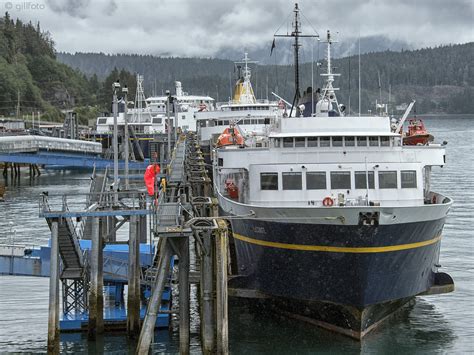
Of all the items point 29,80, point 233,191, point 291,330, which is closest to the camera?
point 291,330

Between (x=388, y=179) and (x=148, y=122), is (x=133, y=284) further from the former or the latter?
(x=148, y=122)

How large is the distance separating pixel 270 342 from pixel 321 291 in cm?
275

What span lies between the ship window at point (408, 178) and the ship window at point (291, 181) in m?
3.90

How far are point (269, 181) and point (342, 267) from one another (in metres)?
5.10

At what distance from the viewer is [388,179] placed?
1312 inches

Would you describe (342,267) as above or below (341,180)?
below

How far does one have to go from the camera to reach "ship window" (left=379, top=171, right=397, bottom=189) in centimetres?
3325

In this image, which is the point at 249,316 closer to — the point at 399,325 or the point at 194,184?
the point at 399,325

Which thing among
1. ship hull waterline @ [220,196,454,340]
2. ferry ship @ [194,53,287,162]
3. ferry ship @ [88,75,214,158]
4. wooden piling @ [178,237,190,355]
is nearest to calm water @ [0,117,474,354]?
ship hull waterline @ [220,196,454,340]

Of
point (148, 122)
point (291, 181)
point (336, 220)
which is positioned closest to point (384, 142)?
point (291, 181)

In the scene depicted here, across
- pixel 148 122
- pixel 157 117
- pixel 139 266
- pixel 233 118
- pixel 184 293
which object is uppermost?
pixel 157 117

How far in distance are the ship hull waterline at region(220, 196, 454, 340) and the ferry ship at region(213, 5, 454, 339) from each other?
0.04 m

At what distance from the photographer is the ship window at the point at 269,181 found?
33656 mm

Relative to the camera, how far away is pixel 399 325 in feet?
112
